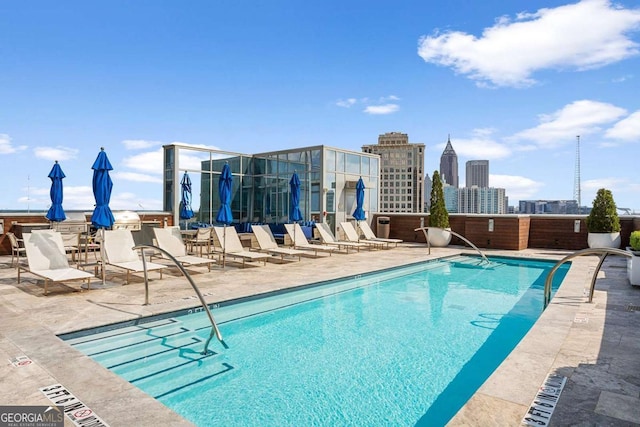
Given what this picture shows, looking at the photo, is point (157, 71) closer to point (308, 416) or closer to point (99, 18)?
point (99, 18)

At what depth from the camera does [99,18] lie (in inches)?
447

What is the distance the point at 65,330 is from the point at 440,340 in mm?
4455

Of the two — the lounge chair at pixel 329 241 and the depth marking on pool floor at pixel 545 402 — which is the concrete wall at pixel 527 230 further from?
the depth marking on pool floor at pixel 545 402

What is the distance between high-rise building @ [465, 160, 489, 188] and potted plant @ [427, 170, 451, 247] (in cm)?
9181

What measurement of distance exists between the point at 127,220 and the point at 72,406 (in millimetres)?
10492

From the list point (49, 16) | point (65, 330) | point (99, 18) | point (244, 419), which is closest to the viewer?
point (244, 419)

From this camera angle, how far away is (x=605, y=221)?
1187 centimetres

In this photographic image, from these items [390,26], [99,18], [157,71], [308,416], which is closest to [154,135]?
[157,71]

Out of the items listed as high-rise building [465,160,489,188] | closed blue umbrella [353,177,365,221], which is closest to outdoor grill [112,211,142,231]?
closed blue umbrella [353,177,365,221]

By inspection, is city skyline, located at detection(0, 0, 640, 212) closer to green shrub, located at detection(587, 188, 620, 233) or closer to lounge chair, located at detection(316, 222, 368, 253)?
green shrub, located at detection(587, 188, 620, 233)

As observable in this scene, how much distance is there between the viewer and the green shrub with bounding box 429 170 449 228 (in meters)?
14.5

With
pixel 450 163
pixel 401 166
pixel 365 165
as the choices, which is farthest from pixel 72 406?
pixel 450 163

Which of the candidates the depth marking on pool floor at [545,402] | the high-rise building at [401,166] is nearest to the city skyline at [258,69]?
the depth marking on pool floor at [545,402]

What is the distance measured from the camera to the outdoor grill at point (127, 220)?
12.1m
